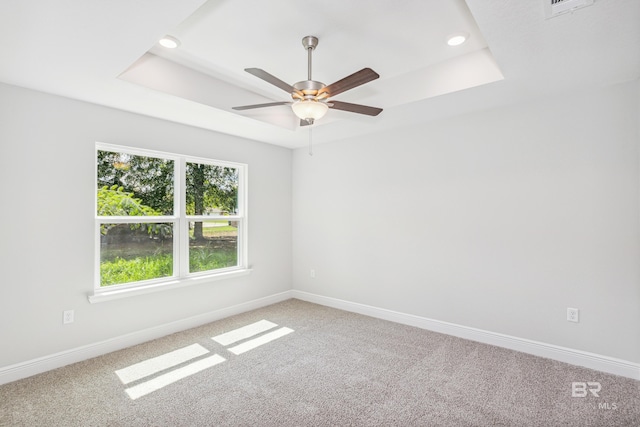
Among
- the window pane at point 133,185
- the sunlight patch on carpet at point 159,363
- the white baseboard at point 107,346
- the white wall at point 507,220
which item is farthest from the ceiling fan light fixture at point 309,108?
the white baseboard at point 107,346

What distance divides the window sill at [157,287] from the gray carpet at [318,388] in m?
0.54

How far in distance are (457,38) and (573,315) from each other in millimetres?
2572

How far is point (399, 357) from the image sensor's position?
2939mm

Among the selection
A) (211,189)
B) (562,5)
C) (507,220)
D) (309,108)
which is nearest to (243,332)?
(211,189)

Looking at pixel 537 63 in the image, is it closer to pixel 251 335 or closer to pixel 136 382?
pixel 251 335

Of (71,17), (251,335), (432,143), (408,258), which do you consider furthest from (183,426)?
(432,143)

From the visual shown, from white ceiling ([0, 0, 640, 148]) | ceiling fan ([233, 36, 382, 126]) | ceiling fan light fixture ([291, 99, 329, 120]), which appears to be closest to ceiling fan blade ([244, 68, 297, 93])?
ceiling fan ([233, 36, 382, 126])

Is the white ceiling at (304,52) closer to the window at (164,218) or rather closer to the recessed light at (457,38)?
the recessed light at (457,38)

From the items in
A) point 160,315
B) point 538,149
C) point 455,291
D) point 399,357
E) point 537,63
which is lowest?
point 399,357

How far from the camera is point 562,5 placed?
1678 mm

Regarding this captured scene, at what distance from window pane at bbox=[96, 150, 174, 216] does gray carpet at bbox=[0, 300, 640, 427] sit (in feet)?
4.69

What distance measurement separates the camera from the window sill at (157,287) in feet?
9.82

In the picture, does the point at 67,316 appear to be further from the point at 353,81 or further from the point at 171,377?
the point at 353,81

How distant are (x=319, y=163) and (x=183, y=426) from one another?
11.6ft
